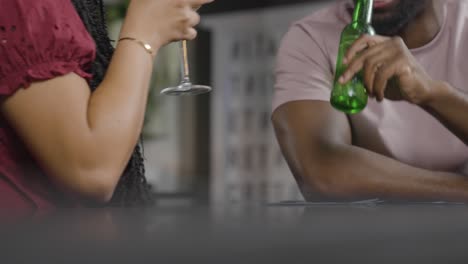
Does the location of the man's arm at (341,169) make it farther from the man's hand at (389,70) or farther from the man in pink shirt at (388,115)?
the man's hand at (389,70)

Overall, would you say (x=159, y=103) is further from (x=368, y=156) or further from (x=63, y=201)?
(x=63, y=201)

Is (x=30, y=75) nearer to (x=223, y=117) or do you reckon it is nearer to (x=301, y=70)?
(x=301, y=70)

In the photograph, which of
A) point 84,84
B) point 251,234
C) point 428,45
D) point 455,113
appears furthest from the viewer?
point 428,45

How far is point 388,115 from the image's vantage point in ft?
4.08

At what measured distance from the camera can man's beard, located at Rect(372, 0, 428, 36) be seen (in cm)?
128

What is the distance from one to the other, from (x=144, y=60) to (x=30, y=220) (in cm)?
25

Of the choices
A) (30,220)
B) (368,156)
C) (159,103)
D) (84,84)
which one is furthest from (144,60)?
(159,103)

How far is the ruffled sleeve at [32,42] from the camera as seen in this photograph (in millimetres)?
556

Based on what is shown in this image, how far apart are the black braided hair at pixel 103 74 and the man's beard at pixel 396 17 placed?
2.10 feet

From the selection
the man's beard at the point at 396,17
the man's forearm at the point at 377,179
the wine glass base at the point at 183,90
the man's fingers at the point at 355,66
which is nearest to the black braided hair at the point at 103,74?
the wine glass base at the point at 183,90

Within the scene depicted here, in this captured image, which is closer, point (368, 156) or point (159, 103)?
point (368, 156)

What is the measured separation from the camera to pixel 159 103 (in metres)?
3.26

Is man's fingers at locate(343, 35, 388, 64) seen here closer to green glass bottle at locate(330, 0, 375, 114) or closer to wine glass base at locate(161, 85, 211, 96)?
green glass bottle at locate(330, 0, 375, 114)

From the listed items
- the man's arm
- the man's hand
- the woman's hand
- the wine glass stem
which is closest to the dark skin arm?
the man's hand
